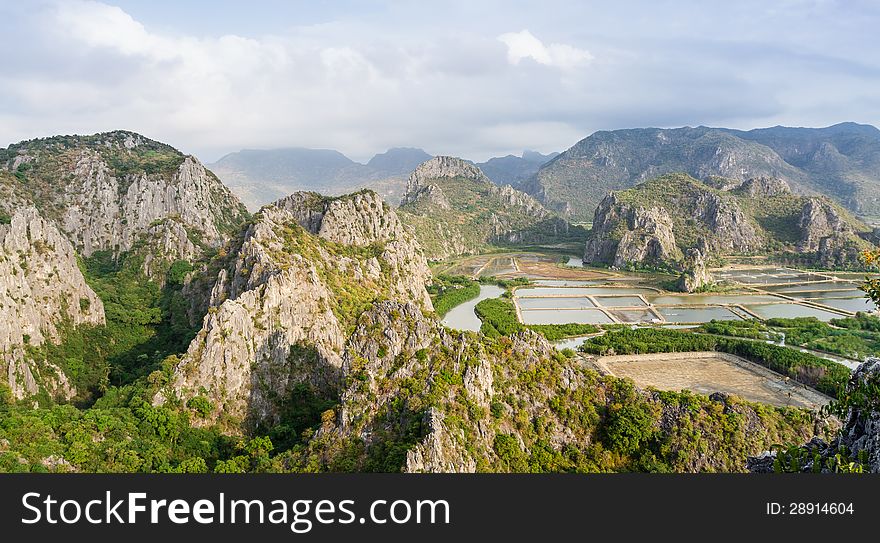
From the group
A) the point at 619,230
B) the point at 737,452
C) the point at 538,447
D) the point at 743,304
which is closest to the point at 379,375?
the point at 538,447

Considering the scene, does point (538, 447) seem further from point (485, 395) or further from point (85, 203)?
point (85, 203)

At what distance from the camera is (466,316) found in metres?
104

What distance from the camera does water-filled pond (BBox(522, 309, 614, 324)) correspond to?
332 ft

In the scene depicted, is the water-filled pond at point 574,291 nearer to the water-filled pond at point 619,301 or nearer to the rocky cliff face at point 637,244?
the water-filled pond at point 619,301

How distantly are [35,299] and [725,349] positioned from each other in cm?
9115

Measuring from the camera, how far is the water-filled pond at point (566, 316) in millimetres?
101125

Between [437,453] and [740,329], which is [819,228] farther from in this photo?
[437,453]

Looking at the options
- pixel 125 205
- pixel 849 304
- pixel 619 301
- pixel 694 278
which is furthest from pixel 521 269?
pixel 125 205

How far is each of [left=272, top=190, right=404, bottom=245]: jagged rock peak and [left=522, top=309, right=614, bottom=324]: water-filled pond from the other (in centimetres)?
3516

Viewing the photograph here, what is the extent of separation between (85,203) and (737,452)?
10754 cm

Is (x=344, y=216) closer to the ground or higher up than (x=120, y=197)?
closer to the ground

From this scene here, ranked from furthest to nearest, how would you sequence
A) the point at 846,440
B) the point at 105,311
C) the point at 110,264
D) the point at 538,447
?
the point at 110,264
the point at 105,311
the point at 538,447
the point at 846,440

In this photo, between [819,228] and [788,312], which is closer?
[788,312]

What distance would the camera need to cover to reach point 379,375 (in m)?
35.1
